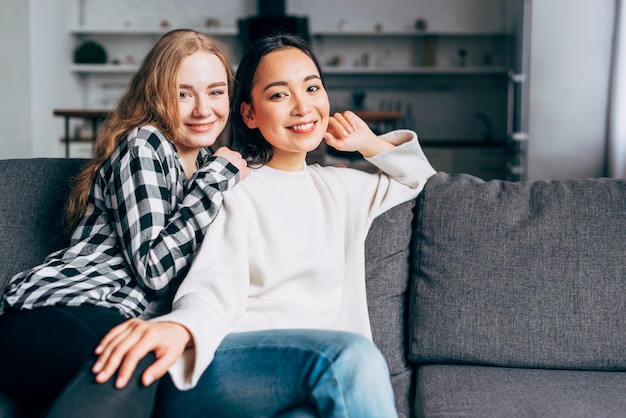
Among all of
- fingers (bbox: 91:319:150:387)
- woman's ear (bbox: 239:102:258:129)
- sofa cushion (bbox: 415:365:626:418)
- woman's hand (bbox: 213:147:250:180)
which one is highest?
woman's ear (bbox: 239:102:258:129)

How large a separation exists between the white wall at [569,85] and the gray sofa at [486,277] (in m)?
2.54

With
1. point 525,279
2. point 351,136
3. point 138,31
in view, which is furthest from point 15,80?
point 525,279

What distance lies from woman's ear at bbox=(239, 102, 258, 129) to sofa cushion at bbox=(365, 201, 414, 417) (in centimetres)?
39

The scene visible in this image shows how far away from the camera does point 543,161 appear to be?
417cm

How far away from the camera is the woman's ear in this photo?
4.95ft

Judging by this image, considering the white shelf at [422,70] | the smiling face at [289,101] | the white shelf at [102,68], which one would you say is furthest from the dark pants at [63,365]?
the white shelf at [102,68]

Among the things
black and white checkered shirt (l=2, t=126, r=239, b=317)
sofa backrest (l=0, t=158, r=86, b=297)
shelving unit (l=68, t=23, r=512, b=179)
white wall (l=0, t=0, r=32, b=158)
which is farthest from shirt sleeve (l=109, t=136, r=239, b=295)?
shelving unit (l=68, t=23, r=512, b=179)

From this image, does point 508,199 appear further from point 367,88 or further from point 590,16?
point 367,88

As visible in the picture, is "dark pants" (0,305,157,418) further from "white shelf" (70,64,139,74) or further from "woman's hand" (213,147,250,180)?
"white shelf" (70,64,139,74)

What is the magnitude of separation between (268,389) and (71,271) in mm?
478

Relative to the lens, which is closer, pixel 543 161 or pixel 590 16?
pixel 590 16

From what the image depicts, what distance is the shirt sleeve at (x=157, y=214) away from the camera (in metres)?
1.25

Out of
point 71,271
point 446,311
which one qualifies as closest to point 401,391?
point 446,311

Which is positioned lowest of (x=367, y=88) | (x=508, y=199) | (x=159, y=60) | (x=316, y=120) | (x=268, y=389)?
(x=268, y=389)
